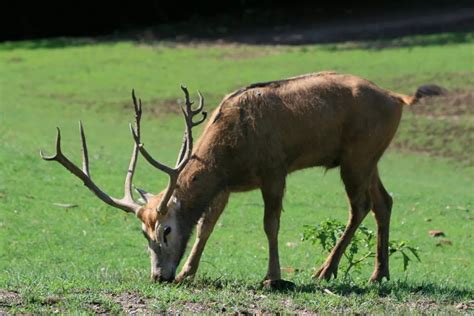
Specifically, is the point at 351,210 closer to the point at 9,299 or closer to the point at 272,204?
the point at 272,204

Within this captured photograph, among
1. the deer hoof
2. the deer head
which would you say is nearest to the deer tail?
the deer head

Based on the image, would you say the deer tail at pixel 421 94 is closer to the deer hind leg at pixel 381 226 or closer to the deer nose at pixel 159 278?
the deer hind leg at pixel 381 226

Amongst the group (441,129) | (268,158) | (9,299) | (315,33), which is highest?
(315,33)

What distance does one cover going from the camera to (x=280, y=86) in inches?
417

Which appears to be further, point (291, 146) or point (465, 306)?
point (291, 146)

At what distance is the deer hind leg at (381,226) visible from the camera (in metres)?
11.0

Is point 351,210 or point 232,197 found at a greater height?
point 351,210

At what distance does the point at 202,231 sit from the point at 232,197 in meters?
5.73

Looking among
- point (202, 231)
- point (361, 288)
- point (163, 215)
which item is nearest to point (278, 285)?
point (361, 288)

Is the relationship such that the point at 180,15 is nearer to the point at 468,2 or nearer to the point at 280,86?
the point at 468,2

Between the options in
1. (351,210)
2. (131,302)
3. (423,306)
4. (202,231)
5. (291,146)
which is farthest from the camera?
(351,210)

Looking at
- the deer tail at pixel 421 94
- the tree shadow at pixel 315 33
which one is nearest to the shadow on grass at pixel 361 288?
the deer tail at pixel 421 94

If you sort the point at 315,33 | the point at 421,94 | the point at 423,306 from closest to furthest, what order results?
the point at 423,306 → the point at 421,94 → the point at 315,33

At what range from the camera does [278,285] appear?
9383mm
